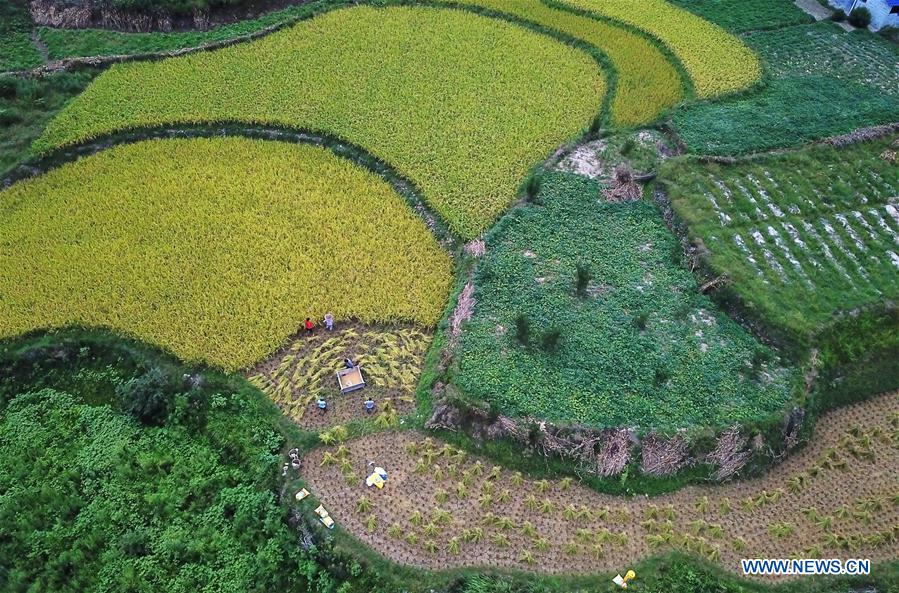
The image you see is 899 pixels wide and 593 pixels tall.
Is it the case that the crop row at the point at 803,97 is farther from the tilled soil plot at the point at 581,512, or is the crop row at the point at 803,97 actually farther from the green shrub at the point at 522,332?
the tilled soil plot at the point at 581,512

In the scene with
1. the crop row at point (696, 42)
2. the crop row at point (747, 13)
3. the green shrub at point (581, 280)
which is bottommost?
the green shrub at point (581, 280)

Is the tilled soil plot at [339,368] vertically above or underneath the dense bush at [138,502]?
above

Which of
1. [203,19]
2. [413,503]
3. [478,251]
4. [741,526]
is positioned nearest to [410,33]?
[203,19]

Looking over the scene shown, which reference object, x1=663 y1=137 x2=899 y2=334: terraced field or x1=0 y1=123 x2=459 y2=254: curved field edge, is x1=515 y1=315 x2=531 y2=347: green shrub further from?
x1=663 y1=137 x2=899 y2=334: terraced field

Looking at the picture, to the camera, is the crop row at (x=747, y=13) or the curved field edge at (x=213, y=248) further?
the crop row at (x=747, y=13)

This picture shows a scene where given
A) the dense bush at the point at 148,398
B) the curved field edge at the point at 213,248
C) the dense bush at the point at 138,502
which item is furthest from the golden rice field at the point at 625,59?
the dense bush at the point at 148,398

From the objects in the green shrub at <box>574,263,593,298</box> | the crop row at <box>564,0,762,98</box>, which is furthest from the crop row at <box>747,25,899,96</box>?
the green shrub at <box>574,263,593,298</box>
